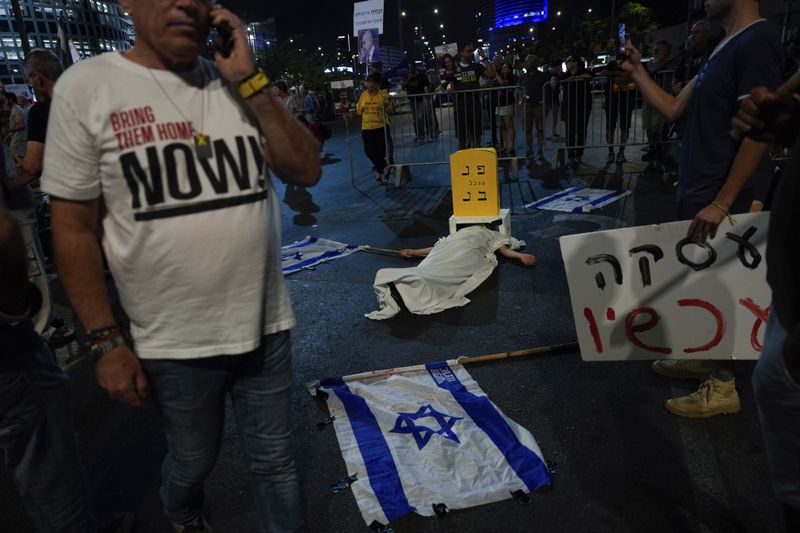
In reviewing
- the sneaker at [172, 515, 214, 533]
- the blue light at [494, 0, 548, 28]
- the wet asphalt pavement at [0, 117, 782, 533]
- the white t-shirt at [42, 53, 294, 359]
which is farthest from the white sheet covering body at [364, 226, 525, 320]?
the blue light at [494, 0, 548, 28]

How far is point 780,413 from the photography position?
56.4 inches

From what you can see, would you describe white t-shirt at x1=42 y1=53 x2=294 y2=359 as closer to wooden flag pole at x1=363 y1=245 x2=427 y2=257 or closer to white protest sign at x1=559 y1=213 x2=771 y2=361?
white protest sign at x1=559 y1=213 x2=771 y2=361

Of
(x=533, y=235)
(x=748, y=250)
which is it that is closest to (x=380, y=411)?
(x=748, y=250)

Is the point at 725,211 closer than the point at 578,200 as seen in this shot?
Yes

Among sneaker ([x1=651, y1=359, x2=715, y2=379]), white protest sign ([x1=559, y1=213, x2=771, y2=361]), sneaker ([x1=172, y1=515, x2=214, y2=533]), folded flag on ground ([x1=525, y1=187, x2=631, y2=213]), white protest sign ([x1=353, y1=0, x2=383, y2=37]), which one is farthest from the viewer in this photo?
white protest sign ([x1=353, y1=0, x2=383, y2=37])

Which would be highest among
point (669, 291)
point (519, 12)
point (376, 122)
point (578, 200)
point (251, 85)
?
point (519, 12)

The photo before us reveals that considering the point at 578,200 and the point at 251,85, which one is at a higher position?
the point at 251,85

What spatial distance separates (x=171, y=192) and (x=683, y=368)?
3.08m

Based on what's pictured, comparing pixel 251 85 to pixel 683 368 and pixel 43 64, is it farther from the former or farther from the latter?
pixel 43 64

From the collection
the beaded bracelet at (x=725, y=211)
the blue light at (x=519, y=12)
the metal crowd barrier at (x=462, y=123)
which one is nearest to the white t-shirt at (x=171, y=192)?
the beaded bracelet at (x=725, y=211)

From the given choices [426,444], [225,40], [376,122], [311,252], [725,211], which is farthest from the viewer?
[376,122]

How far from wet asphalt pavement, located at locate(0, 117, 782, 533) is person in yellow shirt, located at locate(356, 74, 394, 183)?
5.53 meters

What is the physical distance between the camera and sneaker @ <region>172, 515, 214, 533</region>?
2.23 m

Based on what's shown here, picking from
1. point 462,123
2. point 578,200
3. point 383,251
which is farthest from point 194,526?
point 462,123
